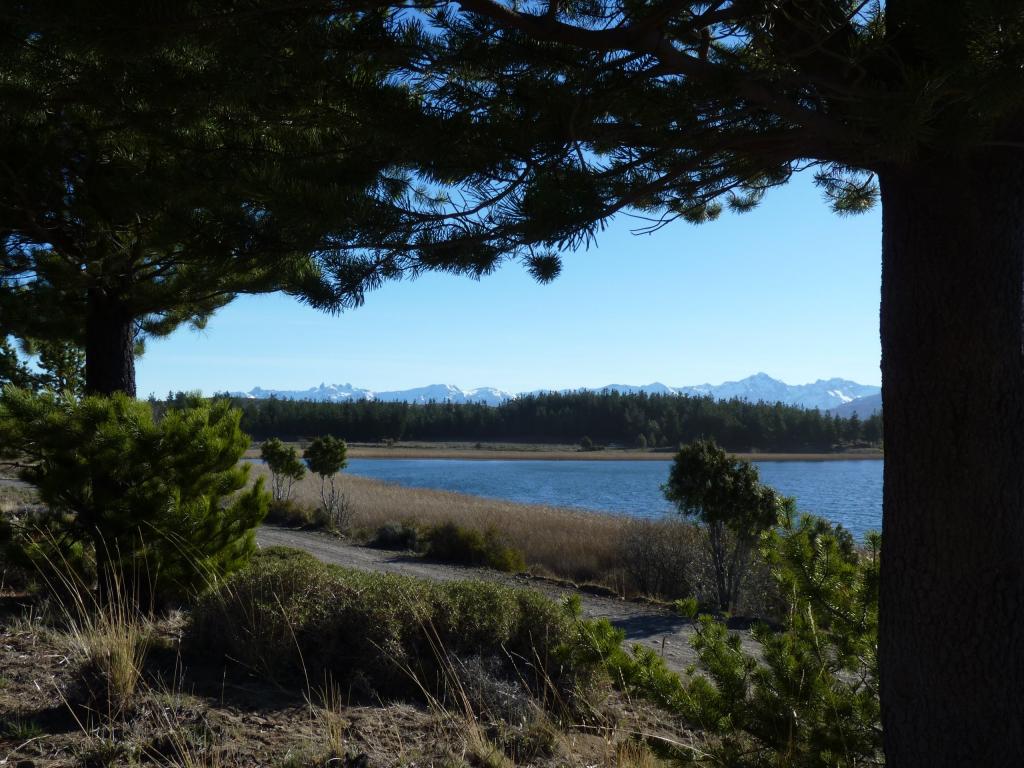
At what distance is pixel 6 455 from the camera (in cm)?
698

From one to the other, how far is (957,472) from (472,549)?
14327 millimetres

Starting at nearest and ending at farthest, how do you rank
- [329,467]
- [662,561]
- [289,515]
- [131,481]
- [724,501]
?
[131,481]
[724,501]
[662,561]
[289,515]
[329,467]

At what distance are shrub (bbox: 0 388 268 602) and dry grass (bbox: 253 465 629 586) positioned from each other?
704 cm

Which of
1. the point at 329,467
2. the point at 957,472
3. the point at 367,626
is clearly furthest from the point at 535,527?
the point at 957,472

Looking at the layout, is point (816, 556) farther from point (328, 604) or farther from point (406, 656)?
point (328, 604)

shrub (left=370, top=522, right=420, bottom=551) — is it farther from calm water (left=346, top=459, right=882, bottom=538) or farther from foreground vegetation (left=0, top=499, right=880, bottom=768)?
foreground vegetation (left=0, top=499, right=880, bottom=768)

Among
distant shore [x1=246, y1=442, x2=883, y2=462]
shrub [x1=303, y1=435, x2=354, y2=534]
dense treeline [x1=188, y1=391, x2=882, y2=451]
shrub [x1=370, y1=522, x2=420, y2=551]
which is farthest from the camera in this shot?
dense treeline [x1=188, y1=391, x2=882, y2=451]

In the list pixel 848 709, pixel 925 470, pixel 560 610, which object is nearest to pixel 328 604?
pixel 560 610

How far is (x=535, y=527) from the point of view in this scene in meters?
20.8

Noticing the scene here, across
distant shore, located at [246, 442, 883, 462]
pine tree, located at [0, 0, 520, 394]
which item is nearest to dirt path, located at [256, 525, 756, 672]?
pine tree, located at [0, 0, 520, 394]

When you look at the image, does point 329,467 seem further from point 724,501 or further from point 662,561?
point 724,501

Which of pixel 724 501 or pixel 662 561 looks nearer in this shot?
pixel 724 501

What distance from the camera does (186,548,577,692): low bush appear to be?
17.3 ft

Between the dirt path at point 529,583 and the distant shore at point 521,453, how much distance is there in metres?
63.5
